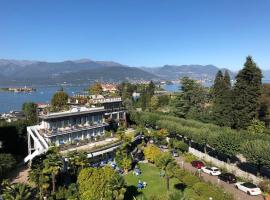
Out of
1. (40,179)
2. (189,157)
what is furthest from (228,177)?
(40,179)

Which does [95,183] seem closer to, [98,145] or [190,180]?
[190,180]

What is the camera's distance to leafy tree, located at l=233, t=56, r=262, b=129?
63719 millimetres

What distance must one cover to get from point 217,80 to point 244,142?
45456 millimetres

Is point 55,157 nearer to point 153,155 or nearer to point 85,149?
point 85,149

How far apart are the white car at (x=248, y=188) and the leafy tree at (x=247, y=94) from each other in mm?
24930

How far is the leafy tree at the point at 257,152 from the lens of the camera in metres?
42.7

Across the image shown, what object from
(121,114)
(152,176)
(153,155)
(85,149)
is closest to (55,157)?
(85,149)

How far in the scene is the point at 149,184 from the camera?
1753 inches

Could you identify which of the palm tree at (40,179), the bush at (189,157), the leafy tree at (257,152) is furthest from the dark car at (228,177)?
the palm tree at (40,179)

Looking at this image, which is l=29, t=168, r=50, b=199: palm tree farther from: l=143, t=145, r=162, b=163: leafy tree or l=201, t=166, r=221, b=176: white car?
l=201, t=166, r=221, b=176: white car

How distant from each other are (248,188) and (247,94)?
27854 mm

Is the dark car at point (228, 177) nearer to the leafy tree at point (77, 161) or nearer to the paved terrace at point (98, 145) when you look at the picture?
the paved terrace at point (98, 145)

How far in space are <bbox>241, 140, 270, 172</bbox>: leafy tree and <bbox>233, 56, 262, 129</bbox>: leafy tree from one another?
61.1ft

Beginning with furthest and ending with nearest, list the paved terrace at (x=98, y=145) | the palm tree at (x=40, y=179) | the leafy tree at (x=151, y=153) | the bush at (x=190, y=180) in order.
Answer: the leafy tree at (x=151, y=153), the paved terrace at (x=98, y=145), the bush at (x=190, y=180), the palm tree at (x=40, y=179)
